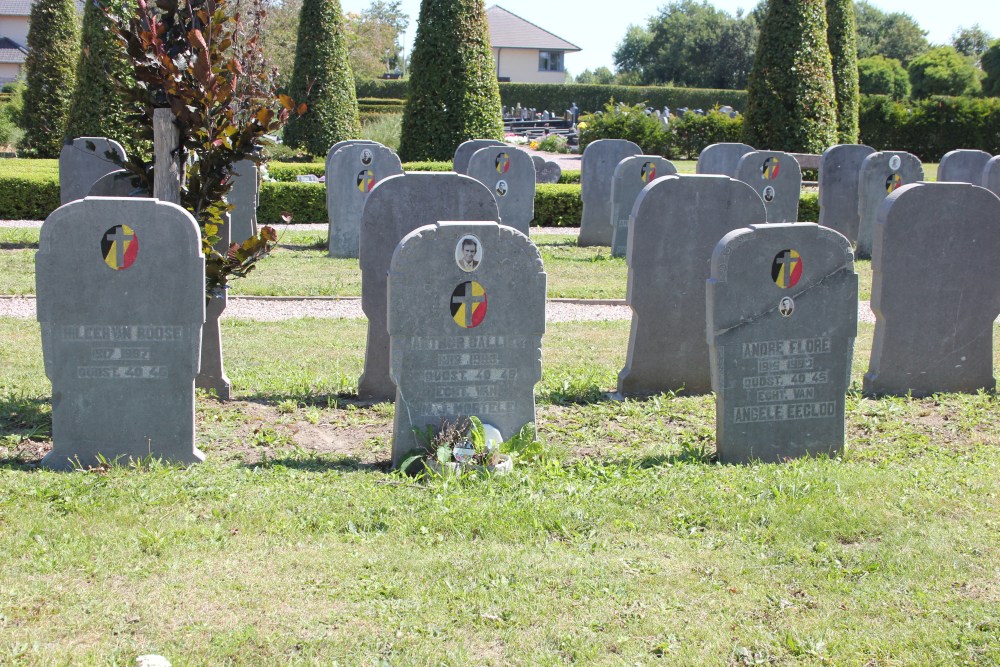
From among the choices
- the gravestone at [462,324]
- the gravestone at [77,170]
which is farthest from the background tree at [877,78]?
the gravestone at [462,324]

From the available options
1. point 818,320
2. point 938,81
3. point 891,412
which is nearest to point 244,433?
point 818,320

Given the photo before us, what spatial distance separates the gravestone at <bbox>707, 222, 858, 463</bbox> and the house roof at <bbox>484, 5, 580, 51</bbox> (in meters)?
77.6

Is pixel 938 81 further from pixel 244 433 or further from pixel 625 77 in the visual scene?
pixel 244 433

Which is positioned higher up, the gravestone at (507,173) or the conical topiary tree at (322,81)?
the conical topiary tree at (322,81)

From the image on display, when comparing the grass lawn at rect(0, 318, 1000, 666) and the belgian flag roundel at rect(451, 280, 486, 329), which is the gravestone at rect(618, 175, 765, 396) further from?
the belgian flag roundel at rect(451, 280, 486, 329)

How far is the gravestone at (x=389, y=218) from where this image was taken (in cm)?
748

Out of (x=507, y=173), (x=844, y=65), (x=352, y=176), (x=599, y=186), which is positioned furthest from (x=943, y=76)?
(x=352, y=176)

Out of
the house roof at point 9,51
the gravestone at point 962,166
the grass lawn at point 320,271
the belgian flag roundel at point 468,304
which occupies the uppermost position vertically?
the house roof at point 9,51

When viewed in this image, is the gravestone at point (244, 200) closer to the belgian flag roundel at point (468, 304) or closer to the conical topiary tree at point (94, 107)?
the conical topiary tree at point (94, 107)

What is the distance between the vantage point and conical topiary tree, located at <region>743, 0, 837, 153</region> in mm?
23250

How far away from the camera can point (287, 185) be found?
62.3ft

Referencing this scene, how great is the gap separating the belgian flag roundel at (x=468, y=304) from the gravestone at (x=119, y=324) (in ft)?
4.62

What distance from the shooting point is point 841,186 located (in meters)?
16.1

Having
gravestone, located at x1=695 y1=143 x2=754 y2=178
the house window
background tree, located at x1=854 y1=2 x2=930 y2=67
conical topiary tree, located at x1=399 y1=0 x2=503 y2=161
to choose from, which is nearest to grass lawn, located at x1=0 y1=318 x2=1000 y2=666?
gravestone, located at x1=695 y1=143 x2=754 y2=178
